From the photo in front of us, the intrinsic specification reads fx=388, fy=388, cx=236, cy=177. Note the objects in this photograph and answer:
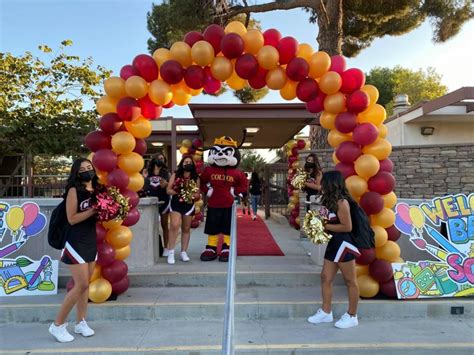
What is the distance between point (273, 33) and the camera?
15.4 ft

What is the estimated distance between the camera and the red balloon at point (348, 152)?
179 inches

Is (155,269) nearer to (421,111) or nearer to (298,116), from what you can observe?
(298,116)

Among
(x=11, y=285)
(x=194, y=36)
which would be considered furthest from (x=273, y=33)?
(x=11, y=285)

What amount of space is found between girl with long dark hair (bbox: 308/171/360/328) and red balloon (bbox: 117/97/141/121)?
2348 millimetres

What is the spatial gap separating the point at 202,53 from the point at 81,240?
2.46 m

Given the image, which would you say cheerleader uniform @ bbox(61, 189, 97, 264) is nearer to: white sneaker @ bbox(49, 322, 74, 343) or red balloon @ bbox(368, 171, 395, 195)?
white sneaker @ bbox(49, 322, 74, 343)

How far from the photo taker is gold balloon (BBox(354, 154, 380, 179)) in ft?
14.6

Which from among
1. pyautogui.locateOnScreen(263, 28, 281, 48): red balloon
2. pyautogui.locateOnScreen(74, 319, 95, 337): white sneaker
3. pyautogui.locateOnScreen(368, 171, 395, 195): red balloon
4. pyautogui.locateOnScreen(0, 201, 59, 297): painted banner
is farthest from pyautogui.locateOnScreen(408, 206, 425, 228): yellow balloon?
pyautogui.locateOnScreen(0, 201, 59, 297): painted banner

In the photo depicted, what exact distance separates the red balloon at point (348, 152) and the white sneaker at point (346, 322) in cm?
175

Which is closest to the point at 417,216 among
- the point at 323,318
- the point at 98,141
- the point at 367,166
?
the point at 367,166

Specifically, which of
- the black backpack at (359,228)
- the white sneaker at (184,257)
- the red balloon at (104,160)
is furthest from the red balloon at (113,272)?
the black backpack at (359,228)

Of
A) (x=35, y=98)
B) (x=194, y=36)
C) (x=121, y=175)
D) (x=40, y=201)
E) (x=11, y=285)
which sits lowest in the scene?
(x=11, y=285)

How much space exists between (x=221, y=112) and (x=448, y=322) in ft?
17.7

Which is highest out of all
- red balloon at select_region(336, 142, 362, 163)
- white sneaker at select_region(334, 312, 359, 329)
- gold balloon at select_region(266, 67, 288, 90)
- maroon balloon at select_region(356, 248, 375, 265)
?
gold balloon at select_region(266, 67, 288, 90)
